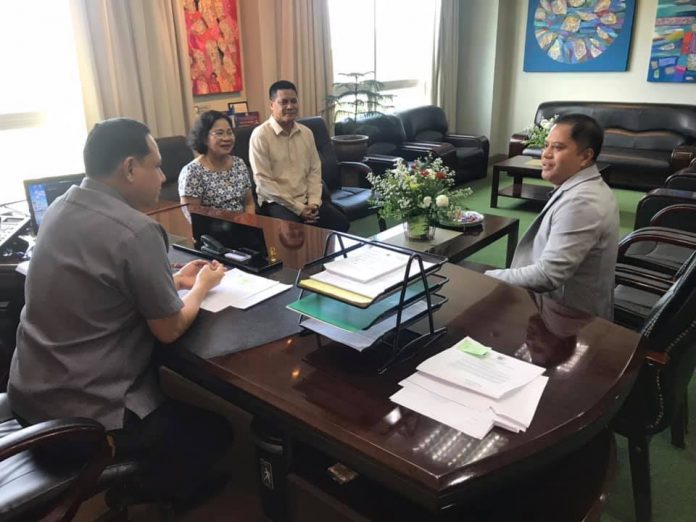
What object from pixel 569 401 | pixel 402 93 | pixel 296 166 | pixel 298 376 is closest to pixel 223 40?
pixel 296 166

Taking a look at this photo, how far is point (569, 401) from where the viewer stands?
101cm

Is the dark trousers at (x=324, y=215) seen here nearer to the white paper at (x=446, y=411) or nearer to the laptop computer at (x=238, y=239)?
the laptop computer at (x=238, y=239)

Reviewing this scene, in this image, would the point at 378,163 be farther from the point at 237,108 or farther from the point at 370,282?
the point at 370,282

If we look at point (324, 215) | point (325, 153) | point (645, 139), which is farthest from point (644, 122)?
point (324, 215)

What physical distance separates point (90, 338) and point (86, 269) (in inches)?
6.6

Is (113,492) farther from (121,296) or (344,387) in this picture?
(344,387)

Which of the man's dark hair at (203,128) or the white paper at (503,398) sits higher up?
the man's dark hair at (203,128)

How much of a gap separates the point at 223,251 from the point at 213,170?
103 cm

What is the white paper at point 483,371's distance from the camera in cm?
104

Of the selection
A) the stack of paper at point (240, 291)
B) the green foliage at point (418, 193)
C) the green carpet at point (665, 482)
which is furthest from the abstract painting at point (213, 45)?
the green carpet at point (665, 482)

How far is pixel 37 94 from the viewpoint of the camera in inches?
123

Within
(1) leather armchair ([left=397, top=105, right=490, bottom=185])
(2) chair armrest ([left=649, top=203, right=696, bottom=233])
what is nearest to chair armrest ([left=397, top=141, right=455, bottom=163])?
(1) leather armchair ([left=397, top=105, right=490, bottom=185])

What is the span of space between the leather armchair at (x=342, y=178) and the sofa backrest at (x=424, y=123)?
1.54 m

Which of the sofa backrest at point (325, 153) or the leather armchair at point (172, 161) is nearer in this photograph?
the leather armchair at point (172, 161)
